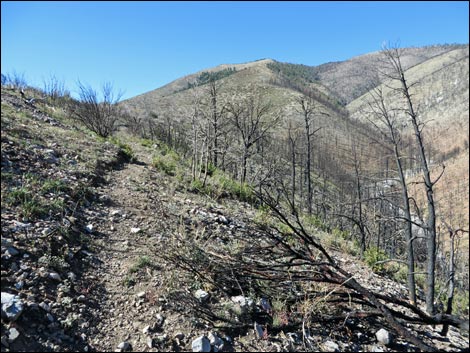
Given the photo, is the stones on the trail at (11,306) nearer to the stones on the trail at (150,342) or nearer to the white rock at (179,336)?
the stones on the trail at (150,342)

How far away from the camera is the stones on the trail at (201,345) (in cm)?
308

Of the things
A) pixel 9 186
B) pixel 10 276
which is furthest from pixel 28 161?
pixel 10 276

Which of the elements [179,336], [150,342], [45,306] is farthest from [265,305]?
[45,306]

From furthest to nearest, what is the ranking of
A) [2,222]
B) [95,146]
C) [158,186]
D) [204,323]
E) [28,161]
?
[95,146] → [158,186] → [28,161] → [2,222] → [204,323]

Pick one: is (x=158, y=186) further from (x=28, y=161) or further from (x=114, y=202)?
(x=28, y=161)

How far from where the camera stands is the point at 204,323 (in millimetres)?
3480

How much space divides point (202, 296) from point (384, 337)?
2313 millimetres

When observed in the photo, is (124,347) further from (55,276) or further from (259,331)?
(259,331)

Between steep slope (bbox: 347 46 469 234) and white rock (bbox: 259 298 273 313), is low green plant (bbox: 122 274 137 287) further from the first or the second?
steep slope (bbox: 347 46 469 234)

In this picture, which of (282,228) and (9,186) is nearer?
(9,186)

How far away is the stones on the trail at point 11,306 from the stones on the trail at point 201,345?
171 cm

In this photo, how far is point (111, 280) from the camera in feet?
12.8

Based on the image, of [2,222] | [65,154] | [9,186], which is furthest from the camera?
[65,154]

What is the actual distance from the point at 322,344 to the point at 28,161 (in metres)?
6.02
